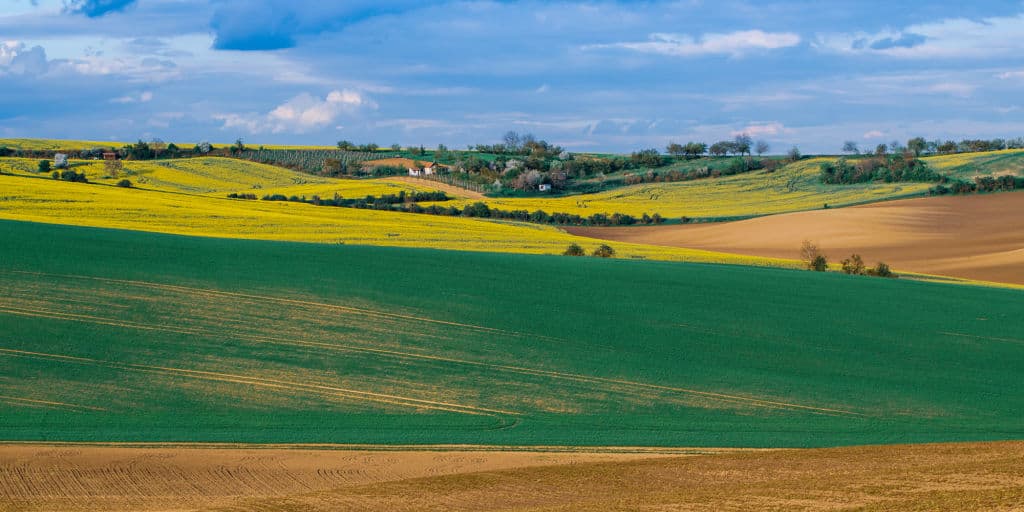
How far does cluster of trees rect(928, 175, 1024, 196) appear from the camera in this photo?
7838 cm

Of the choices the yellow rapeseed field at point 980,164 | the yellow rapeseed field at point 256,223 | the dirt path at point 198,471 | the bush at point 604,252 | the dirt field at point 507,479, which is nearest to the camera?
the dirt field at point 507,479

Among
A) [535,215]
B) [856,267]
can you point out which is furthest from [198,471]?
[535,215]

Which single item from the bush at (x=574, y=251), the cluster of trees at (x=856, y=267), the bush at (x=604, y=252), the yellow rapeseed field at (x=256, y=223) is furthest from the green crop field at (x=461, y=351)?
the bush at (x=604, y=252)

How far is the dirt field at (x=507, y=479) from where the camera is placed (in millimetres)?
13367

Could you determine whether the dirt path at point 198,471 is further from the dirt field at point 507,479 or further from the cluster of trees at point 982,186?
the cluster of trees at point 982,186

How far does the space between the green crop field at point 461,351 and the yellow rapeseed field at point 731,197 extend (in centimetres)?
4451

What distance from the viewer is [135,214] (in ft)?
147

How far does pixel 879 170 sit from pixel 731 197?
14.3 metres

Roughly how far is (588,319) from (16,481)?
16177mm

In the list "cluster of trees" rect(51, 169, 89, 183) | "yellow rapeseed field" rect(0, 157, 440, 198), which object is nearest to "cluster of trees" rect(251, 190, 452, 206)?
"yellow rapeseed field" rect(0, 157, 440, 198)

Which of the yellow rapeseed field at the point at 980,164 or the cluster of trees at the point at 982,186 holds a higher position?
the yellow rapeseed field at the point at 980,164

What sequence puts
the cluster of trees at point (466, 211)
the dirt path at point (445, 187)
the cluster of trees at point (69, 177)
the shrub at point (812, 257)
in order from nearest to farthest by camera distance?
the shrub at point (812, 257), the cluster of trees at point (69, 177), the cluster of trees at point (466, 211), the dirt path at point (445, 187)

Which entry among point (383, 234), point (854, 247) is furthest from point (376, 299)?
point (854, 247)

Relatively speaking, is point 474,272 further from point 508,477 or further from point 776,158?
point 776,158
